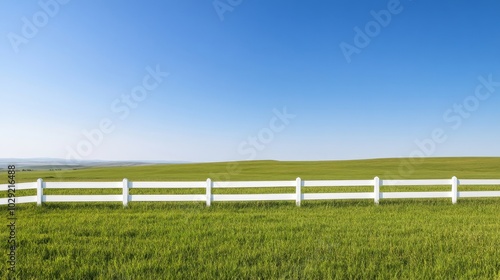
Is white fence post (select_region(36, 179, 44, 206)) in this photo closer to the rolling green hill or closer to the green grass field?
the green grass field

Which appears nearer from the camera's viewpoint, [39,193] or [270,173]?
[39,193]

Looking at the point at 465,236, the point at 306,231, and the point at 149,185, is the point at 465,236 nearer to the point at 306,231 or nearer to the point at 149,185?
the point at 306,231

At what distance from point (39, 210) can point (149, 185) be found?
354 centimetres

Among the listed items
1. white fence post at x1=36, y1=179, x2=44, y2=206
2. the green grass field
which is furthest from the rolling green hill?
the green grass field

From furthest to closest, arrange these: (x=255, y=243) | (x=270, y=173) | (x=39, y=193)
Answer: (x=270, y=173) → (x=39, y=193) → (x=255, y=243)

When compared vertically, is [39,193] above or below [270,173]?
above

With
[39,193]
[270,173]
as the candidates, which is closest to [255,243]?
[39,193]

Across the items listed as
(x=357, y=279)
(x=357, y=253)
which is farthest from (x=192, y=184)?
(x=357, y=279)

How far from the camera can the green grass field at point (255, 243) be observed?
18.1ft

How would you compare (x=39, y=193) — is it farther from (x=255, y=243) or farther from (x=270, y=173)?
(x=270, y=173)

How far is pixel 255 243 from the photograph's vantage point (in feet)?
23.4

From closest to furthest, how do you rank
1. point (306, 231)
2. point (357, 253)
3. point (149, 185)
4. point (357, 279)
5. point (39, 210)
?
point (357, 279), point (357, 253), point (306, 231), point (39, 210), point (149, 185)

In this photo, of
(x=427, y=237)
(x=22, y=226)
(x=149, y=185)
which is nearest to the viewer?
(x=427, y=237)

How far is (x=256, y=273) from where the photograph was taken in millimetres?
5383
